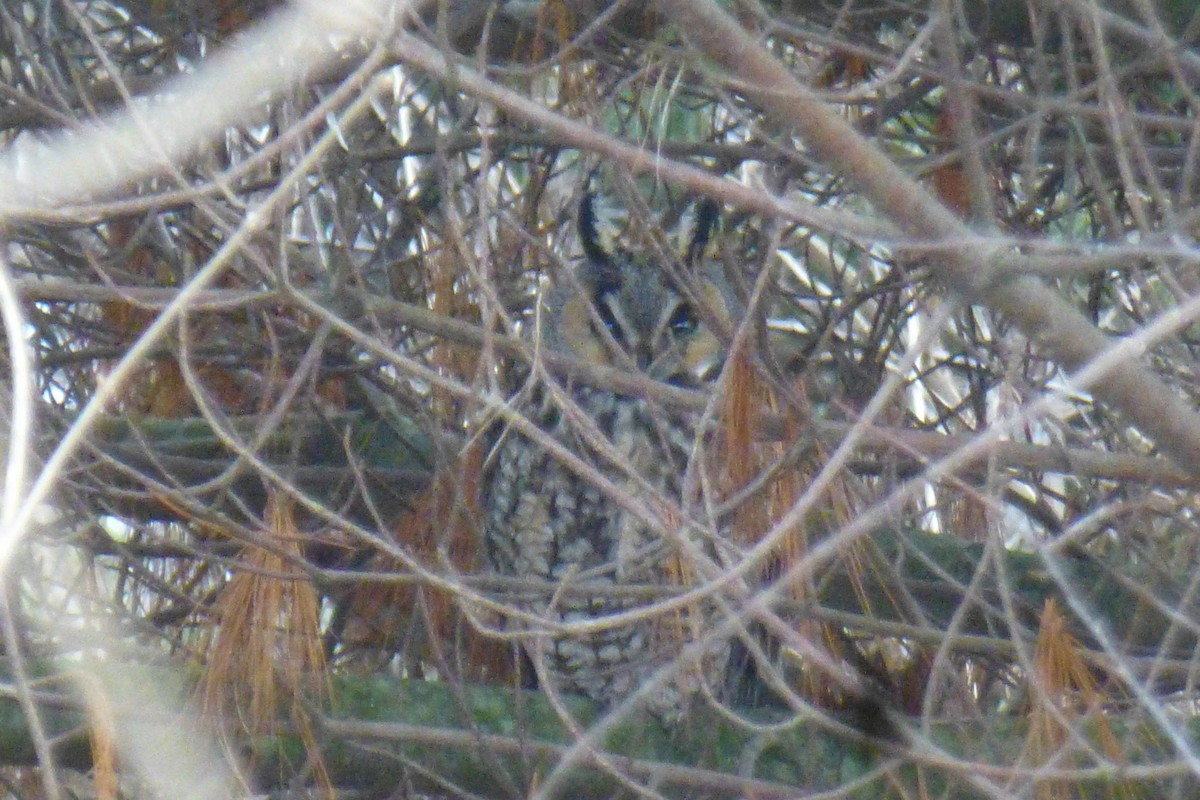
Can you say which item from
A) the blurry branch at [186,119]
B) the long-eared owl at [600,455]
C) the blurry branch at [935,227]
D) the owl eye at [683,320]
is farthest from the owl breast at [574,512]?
the blurry branch at [935,227]

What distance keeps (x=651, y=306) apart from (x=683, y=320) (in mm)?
73

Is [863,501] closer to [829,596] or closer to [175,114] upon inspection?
[829,596]

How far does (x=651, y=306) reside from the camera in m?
2.81

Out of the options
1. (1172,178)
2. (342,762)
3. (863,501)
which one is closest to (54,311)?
(342,762)

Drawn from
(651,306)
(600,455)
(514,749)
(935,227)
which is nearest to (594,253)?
(651,306)

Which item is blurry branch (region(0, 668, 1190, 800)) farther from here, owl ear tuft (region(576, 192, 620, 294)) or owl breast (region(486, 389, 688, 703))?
owl ear tuft (region(576, 192, 620, 294))

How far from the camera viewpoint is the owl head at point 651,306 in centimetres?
281

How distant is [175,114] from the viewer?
2.13 m

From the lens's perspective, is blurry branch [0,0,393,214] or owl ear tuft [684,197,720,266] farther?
owl ear tuft [684,197,720,266]

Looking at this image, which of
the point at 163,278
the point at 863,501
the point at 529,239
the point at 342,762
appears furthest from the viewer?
the point at 163,278

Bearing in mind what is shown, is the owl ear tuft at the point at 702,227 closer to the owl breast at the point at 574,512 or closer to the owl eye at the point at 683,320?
the owl eye at the point at 683,320

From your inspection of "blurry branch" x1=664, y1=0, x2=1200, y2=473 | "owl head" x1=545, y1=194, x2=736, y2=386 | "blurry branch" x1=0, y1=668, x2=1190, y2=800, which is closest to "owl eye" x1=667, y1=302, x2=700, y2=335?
"owl head" x1=545, y1=194, x2=736, y2=386

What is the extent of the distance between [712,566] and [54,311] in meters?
1.50

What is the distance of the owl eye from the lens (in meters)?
2.83
